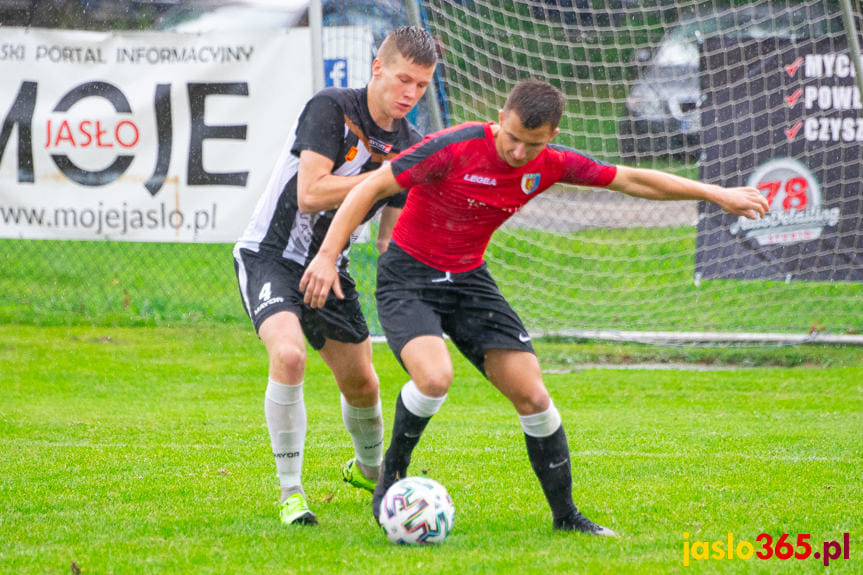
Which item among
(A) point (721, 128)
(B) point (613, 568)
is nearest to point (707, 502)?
(B) point (613, 568)

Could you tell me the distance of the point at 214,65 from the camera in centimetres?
888

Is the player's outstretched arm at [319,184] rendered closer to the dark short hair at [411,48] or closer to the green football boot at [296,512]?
the dark short hair at [411,48]

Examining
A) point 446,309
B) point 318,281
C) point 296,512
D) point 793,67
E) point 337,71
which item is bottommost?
point 296,512

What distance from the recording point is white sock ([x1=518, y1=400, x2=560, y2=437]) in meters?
4.10

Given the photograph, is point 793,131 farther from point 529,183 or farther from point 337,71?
point 529,183

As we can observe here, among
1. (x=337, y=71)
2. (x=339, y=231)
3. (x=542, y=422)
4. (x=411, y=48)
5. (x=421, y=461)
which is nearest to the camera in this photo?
(x=339, y=231)

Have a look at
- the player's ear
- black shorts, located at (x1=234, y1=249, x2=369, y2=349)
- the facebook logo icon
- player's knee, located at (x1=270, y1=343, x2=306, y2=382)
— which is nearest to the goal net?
the facebook logo icon

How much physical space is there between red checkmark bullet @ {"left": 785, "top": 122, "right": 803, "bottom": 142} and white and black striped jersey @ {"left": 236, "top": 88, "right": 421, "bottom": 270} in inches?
223

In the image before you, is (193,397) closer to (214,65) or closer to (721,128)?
(214,65)

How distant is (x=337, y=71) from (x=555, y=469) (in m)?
5.58

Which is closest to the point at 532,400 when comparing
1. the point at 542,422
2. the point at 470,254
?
the point at 542,422

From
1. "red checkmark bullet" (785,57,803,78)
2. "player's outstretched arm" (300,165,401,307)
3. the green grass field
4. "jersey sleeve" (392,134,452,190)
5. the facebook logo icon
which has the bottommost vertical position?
the green grass field

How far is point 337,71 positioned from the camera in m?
8.90

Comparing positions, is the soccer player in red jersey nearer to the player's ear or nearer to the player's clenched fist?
the player's clenched fist
